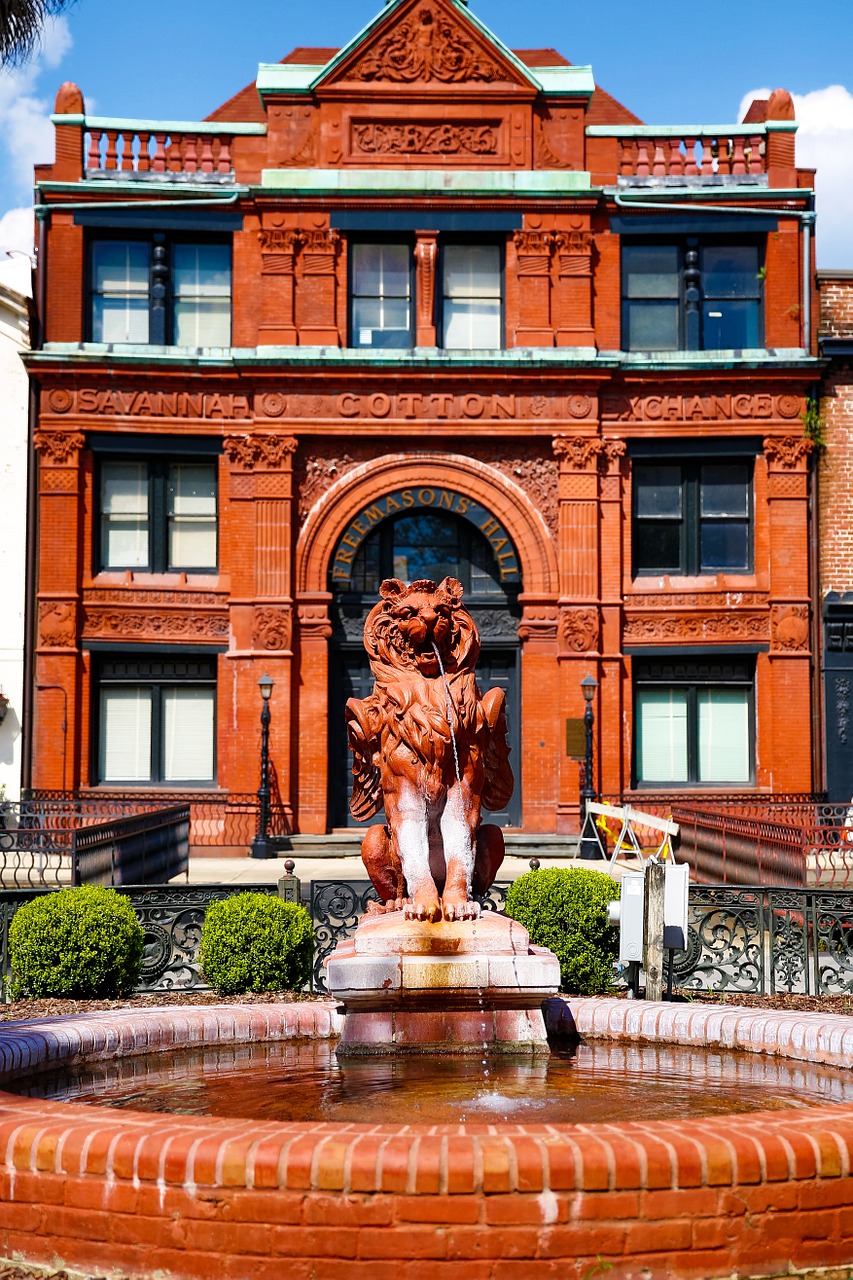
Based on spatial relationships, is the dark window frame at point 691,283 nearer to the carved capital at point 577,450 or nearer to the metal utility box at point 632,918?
the carved capital at point 577,450

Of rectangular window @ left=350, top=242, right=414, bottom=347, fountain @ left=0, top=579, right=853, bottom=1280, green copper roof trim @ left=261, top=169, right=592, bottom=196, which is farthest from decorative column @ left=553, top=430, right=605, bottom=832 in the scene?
fountain @ left=0, top=579, right=853, bottom=1280

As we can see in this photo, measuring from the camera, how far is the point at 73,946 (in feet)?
37.0

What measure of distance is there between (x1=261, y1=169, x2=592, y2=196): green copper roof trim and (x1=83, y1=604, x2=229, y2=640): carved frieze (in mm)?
8595

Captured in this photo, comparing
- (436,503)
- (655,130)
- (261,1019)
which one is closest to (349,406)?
(436,503)

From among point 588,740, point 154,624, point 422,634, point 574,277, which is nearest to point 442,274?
point 574,277

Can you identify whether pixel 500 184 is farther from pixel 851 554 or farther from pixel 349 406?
pixel 851 554

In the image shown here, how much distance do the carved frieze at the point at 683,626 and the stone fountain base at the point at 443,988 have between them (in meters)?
21.1

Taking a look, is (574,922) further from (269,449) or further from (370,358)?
(370,358)

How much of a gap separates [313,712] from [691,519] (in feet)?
27.9

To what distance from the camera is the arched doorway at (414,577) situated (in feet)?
95.1

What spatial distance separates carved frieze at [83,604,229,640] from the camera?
28.6m

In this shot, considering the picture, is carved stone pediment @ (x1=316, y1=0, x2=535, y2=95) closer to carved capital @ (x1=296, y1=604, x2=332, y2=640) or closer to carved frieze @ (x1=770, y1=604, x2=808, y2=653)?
carved capital @ (x1=296, y1=604, x2=332, y2=640)

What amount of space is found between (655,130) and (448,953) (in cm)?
2510

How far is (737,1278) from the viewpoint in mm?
5125
